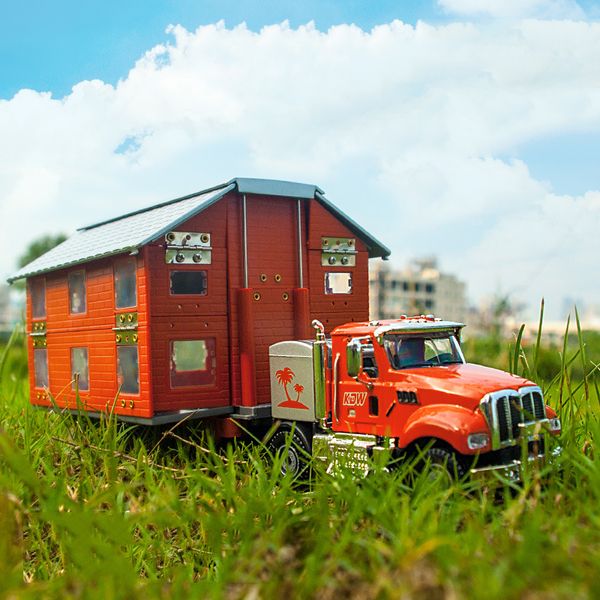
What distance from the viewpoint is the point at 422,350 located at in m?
8.73

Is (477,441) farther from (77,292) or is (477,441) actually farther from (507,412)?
(77,292)

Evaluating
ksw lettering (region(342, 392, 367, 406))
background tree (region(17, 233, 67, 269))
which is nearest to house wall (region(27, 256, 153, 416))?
ksw lettering (region(342, 392, 367, 406))

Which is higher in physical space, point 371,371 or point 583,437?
point 371,371

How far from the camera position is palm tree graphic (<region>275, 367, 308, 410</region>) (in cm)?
943

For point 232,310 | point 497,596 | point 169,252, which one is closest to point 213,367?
point 232,310

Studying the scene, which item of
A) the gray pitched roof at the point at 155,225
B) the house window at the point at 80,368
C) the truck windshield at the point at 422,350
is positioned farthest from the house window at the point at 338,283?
the house window at the point at 80,368

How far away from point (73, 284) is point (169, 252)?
2.71 m

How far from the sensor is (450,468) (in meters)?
7.32

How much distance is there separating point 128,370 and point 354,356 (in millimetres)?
3383

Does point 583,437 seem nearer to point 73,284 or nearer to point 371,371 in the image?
point 371,371

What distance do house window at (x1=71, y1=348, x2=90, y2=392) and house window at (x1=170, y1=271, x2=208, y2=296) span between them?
7.62 feet

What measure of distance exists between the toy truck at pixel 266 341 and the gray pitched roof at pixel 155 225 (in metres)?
0.03

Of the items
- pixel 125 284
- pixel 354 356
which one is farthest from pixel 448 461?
pixel 125 284

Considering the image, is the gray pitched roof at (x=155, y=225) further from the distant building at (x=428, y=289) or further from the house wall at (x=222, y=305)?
the distant building at (x=428, y=289)
